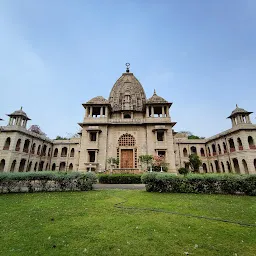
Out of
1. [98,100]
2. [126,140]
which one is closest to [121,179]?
[126,140]

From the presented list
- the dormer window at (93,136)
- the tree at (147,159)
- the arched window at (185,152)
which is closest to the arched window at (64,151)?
the dormer window at (93,136)

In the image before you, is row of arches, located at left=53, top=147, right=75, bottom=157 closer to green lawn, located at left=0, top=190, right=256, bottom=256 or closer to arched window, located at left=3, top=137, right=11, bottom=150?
arched window, located at left=3, top=137, right=11, bottom=150

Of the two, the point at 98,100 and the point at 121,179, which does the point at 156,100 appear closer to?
the point at 98,100

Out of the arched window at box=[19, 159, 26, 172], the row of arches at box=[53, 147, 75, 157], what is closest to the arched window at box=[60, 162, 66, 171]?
the row of arches at box=[53, 147, 75, 157]

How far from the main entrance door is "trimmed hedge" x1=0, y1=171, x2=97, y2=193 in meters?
12.2

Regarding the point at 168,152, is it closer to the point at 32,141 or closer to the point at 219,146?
the point at 219,146

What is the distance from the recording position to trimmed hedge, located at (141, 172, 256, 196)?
10.9 m

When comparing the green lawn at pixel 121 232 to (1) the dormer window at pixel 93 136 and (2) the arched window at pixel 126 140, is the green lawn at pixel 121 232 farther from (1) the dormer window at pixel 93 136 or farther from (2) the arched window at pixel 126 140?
(1) the dormer window at pixel 93 136

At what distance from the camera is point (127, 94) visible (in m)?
30.6

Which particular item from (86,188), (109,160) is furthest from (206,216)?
(109,160)

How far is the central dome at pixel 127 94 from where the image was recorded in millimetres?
29984

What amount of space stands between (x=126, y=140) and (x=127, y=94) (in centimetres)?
954

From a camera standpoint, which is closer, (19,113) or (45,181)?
(45,181)

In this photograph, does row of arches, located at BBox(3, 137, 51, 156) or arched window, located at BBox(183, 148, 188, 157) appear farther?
arched window, located at BBox(183, 148, 188, 157)
